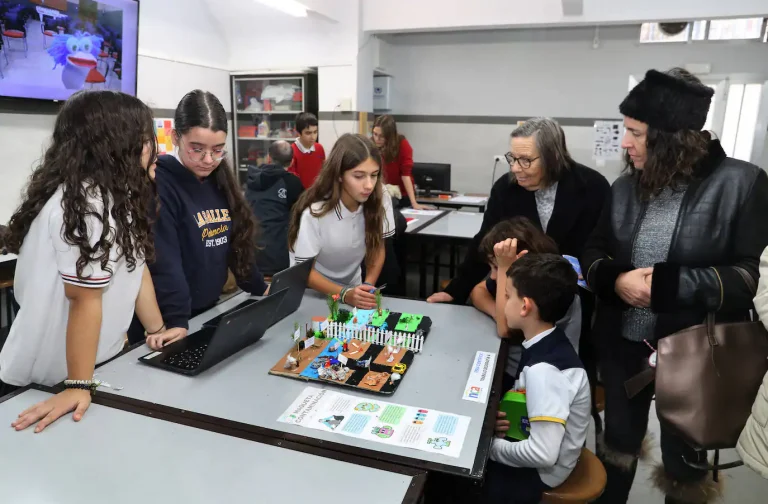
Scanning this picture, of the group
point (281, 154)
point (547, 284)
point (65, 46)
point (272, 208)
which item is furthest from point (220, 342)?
point (65, 46)

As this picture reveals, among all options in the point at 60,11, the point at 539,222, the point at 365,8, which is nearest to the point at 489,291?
the point at 539,222

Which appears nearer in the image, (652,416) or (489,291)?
(489,291)

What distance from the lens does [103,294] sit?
128 centimetres

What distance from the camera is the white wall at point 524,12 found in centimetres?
428

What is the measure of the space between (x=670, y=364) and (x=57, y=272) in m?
1.53

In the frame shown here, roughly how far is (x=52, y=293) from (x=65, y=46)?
3.01 meters

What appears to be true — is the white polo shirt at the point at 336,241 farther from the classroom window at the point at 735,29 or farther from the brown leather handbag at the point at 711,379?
the classroom window at the point at 735,29

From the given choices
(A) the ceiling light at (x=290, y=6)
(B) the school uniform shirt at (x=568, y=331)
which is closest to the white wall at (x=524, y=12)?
(A) the ceiling light at (x=290, y=6)

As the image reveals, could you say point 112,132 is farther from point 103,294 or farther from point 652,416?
point 652,416

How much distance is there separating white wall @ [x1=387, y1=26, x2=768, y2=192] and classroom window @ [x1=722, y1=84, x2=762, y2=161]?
0.17 m

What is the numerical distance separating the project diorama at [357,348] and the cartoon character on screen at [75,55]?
2963mm

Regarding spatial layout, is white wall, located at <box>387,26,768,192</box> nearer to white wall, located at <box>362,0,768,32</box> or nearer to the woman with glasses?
white wall, located at <box>362,0,768,32</box>

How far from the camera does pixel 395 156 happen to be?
15.3ft

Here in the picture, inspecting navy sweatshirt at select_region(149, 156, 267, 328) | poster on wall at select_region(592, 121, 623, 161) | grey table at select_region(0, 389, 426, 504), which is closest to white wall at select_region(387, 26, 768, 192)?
poster on wall at select_region(592, 121, 623, 161)
